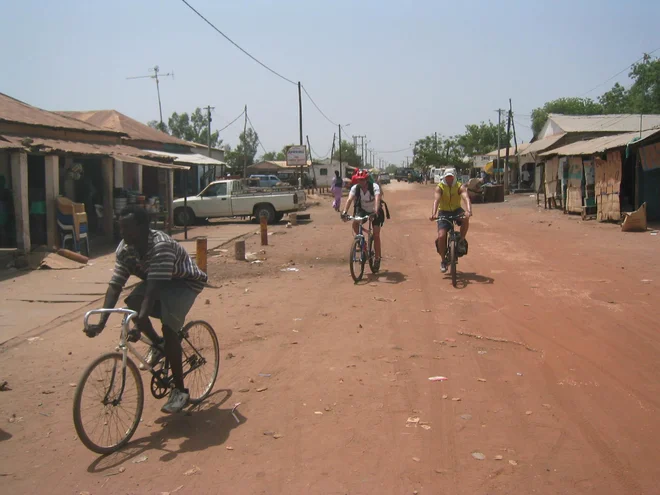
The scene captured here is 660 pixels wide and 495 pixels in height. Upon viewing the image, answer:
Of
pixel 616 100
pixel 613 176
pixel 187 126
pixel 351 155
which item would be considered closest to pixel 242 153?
pixel 187 126

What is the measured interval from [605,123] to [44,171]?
33269 mm

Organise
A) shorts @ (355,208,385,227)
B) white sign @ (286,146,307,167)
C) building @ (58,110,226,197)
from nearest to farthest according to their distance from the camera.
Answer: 1. shorts @ (355,208,385,227)
2. building @ (58,110,226,197)
3. white sign @ (286,146,307,167)

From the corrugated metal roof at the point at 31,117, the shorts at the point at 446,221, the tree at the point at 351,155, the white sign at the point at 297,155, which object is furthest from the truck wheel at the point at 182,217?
the tree at the point at 351,155

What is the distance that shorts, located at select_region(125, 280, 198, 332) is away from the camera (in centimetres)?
459

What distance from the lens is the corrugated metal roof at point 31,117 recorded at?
15.0m

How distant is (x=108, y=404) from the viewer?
427 cm

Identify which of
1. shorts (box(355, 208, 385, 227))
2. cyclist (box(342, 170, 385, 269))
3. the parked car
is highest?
the parked car

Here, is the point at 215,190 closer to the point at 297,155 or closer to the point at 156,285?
the point at 156,285

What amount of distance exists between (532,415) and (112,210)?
577 inches

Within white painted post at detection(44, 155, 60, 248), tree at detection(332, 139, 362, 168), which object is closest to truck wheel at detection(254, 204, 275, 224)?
white painted post at detection(44, 155, 60, 248)

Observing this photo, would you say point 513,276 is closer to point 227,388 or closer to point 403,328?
point 403,328

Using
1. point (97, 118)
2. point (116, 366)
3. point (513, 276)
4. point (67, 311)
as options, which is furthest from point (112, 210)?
point (97, 118)

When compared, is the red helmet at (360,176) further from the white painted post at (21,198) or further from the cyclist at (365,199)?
the white painted post at (21,198)

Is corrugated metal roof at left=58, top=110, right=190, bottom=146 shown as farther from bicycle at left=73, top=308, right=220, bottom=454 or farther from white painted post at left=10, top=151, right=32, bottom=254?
bicycle at left=73, top=308, right=220, bottom=454
